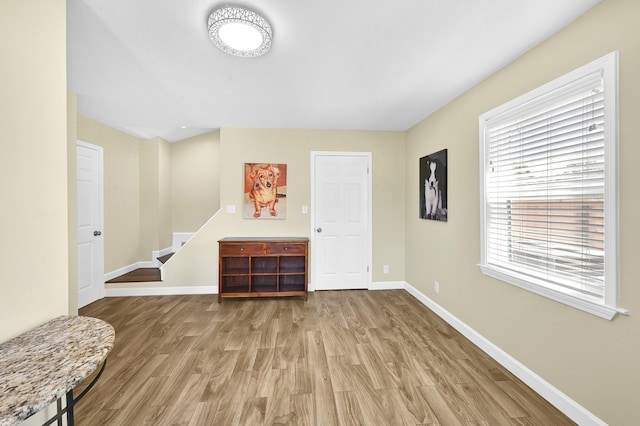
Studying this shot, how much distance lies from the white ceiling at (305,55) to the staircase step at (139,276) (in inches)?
87.2

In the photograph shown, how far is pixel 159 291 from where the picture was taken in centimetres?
350

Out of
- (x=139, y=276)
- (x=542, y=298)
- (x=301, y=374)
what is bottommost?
(x=301, y=374)

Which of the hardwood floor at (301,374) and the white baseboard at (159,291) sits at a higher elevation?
the white baseboard at (159,291)

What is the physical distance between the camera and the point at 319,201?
3680 millimetres

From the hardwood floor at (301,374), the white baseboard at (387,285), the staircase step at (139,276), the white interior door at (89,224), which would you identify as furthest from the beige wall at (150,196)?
the white baseboard at (387,285)

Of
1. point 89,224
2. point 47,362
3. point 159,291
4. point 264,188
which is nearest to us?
point 47,362

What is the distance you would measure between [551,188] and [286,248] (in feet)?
8.82

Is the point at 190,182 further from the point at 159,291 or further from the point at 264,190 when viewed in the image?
the point at 159,291

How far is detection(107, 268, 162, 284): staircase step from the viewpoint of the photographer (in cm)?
348

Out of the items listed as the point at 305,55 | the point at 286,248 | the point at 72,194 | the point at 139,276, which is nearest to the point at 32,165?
the point at 305,55

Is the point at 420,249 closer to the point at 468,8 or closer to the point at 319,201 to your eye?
the point at 319,201

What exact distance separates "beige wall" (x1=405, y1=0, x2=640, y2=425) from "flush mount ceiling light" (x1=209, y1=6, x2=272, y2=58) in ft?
6.10

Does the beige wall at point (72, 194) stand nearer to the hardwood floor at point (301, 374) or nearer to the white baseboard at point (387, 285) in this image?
the hardwood floor at point (301, 374)

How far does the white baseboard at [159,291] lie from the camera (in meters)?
3.42
